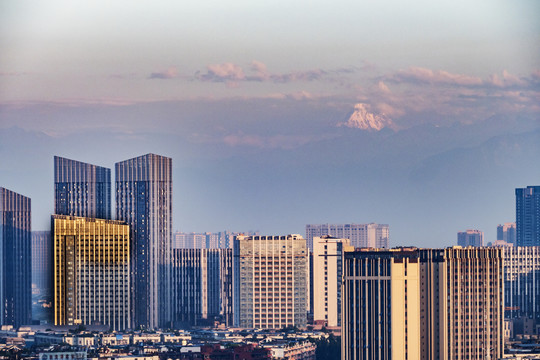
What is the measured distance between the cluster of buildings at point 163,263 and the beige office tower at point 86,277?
5cm

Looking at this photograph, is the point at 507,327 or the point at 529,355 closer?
the point at 529,355

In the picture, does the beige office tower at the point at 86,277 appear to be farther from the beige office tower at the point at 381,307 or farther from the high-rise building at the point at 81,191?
the beige office tower at the point at 381,307

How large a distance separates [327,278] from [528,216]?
11.0m

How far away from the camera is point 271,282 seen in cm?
6481

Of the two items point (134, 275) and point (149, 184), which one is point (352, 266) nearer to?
point (134, 275)

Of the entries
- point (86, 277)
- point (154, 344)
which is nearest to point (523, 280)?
point (86, 277)

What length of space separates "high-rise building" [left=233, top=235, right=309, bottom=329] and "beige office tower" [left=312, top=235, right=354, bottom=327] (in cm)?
51

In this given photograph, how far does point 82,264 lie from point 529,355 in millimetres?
25267

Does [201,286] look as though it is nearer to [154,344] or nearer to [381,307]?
[154,344]

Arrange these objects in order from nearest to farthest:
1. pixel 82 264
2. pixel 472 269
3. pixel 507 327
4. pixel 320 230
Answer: pixel 472 269, pixel 507 327, pixel 82 264, pixel 320 230

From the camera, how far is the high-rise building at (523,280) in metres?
55.9

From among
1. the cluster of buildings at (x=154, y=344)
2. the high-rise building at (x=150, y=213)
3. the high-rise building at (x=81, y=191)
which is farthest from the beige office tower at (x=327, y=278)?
the high-rise building at (x=81, y=191)

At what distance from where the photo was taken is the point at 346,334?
38531 millimetres

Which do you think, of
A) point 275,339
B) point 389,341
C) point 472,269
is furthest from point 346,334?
point 275,339
